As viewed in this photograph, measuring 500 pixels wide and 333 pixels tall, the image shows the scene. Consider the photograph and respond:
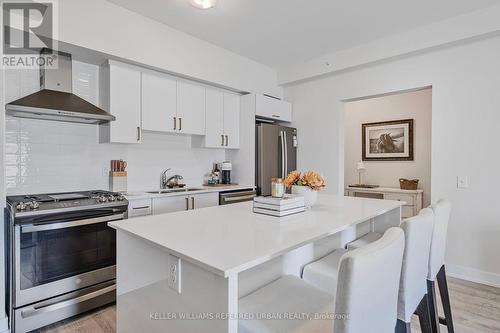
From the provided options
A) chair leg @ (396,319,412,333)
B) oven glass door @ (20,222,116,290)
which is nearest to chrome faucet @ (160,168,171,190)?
oven glass door @ (20,222,116,290)

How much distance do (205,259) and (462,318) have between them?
2299mm

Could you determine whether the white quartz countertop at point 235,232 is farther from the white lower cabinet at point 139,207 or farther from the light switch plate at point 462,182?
the light switch plate at point 462,182

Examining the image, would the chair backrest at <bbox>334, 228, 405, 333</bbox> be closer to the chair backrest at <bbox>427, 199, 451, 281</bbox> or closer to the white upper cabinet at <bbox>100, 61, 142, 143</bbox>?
the chair backrest at <bbox>427, 199, 451, 281</bbox>

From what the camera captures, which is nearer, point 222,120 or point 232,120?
point 222,120

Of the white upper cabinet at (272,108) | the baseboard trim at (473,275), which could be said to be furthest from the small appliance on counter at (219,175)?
the baseboard trim at (473,275)

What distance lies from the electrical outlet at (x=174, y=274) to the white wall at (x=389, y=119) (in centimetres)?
485

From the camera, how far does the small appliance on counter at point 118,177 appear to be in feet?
9.70

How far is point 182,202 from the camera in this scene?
3031 mm

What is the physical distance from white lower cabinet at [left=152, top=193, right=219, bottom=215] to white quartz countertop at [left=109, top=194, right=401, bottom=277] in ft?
3.58

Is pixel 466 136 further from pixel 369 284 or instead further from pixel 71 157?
pixel 71 157

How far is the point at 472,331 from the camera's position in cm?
198

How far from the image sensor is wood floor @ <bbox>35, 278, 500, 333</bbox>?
2.02 metres

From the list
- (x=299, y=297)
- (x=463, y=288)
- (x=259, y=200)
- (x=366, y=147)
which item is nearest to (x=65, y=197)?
(x=259, y=200)

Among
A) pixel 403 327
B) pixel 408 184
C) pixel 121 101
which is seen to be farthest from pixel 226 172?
pixel 408 184
